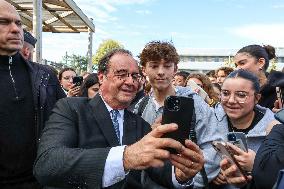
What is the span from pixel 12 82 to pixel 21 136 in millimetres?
401

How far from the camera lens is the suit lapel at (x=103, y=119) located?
245 centimetres

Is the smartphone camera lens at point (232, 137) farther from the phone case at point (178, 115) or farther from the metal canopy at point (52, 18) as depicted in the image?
the metal canopy at point (52, 18)

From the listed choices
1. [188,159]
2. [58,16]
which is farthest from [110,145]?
[58,16]

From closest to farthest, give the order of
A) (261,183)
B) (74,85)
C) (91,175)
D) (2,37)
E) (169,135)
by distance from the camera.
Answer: (169,135) → (91,175) → (261,183) → (2,37) → (74,85)

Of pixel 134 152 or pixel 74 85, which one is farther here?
pixel 74 85

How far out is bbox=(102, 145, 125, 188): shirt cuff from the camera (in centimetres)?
193

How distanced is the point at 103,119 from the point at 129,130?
20 cm

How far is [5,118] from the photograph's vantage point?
2709 mm

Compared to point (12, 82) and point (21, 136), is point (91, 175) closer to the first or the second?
point (21, 136)

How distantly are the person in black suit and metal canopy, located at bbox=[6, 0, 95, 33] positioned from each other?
7.80 meters

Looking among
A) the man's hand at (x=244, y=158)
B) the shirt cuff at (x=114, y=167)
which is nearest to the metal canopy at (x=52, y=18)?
the man's hand at (x=244, y=158)

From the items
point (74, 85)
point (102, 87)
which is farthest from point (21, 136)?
point (74, 85)

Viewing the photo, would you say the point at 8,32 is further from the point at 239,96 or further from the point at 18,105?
the point at 239,96

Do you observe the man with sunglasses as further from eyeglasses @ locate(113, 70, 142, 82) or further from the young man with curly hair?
the young man with curly hair
